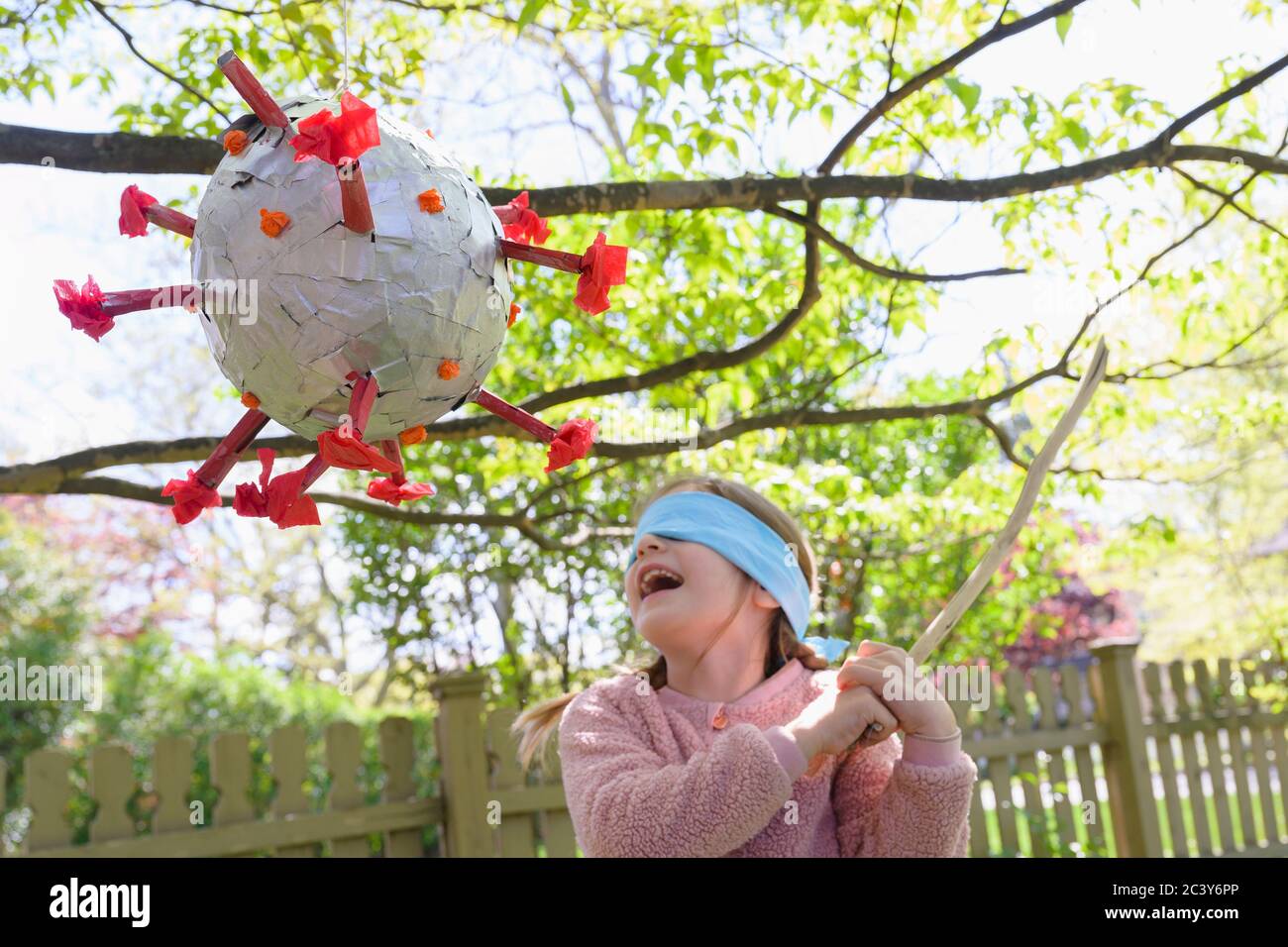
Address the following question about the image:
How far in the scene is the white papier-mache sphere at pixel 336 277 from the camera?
92cm

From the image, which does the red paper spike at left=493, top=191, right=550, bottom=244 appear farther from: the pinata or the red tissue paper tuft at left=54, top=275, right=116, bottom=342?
the red tissue paper tuft at left=54, top=275, right=116, bottom=342

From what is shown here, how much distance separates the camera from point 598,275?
1064 millimetres

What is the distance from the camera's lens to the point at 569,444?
1110 millimetres

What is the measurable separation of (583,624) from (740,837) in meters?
3.37

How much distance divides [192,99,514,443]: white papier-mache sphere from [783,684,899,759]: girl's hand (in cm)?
64

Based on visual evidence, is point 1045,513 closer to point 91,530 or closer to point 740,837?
point 740,837

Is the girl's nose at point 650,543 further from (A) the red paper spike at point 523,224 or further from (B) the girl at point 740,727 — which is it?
(A) the red paper spike at point 523,224

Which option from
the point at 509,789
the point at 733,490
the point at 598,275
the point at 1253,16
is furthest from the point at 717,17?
the point at 509,789

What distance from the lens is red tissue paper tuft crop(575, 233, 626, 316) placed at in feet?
3.50

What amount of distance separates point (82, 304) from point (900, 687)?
992 mm

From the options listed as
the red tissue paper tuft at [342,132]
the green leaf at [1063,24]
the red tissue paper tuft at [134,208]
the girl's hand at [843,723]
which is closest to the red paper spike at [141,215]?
the red tissue paper tuft at [134,208]

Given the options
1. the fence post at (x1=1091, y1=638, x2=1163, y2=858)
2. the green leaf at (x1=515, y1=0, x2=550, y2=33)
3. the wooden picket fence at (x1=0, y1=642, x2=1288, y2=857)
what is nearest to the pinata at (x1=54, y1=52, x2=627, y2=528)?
the green leaf at (x1=515, y1=0, x2=550, y2=33)

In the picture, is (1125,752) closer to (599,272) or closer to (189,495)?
(599,272)

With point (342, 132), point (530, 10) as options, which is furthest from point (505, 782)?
point (342, 132)
